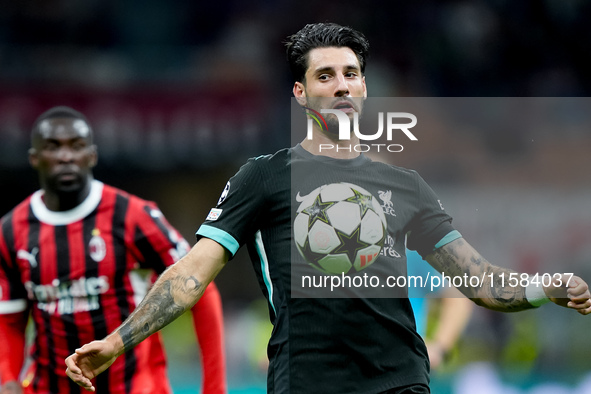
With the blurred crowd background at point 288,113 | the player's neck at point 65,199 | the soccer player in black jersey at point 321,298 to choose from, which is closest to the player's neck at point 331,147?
the soccer player in black jersey at point 321,298

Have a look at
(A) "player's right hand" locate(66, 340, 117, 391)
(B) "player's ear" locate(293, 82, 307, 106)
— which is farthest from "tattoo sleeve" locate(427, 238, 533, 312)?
(A) "player's right hand" locate(66, 340, 117, 391)

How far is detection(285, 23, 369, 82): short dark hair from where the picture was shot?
3.03 metres

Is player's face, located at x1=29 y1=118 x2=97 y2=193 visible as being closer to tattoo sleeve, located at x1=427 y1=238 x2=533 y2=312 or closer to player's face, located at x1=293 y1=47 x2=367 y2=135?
player's face, located at x1=293 y1=47 x2=367 y2=135

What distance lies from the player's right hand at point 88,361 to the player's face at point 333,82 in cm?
108

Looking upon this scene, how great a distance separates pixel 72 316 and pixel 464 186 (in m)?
3.76

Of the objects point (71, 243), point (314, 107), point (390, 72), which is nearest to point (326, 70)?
point (314, 107)

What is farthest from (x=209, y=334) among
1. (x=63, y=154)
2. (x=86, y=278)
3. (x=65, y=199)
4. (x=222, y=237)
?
(x=222, y=237)

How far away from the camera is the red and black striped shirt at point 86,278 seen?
405 centimetres

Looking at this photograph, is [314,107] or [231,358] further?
[231,358]

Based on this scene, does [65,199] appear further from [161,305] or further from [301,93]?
[161,305]

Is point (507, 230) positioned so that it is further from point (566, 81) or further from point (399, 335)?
point (399, 335)

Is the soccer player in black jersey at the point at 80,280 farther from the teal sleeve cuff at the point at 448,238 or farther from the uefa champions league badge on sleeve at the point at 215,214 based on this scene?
the teal sleeve cuff at the point at 448,238

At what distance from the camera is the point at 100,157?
8.61 meters

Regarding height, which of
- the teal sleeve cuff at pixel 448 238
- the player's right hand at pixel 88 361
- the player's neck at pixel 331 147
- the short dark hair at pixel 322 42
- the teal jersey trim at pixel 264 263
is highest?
the short dark hair at pixel 322 42
